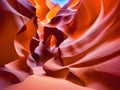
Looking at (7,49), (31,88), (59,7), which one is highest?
(59,7)

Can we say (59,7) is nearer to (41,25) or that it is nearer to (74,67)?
(41,25)

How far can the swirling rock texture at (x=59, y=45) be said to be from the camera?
85cm

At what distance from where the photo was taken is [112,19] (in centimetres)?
90

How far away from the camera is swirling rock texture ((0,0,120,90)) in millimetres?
854

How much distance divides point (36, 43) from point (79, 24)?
0.17 meters

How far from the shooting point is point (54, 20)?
93 cm

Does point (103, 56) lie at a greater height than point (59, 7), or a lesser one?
lesser

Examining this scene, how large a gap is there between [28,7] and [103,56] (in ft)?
1.06

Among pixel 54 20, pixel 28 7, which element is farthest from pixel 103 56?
pixel 28 7

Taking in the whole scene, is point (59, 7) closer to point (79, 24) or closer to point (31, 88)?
point (79, 24)

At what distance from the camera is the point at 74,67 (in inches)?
34.3

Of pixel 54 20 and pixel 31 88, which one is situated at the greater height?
pixel 54 20

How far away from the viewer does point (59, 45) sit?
90 centimetres

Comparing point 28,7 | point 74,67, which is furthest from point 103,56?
point 28,7
